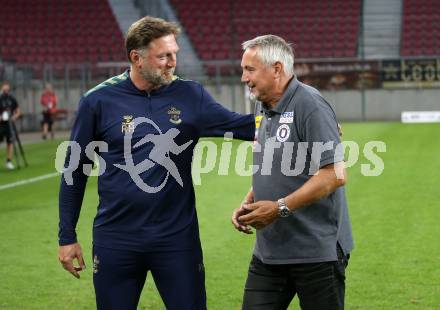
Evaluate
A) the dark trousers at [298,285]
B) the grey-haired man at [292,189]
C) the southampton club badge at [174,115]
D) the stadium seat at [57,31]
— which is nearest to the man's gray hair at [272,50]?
the grey-haired man at [292,189]

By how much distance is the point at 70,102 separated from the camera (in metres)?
38.1

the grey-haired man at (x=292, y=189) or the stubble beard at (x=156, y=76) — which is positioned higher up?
the stubble beard at (x=156, y=76)

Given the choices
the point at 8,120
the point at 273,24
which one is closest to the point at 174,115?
the point at 8,120

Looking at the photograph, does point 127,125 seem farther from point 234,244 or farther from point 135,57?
point 234,244

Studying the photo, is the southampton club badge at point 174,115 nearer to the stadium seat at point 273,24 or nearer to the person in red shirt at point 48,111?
the person in red shirt at point 48,111

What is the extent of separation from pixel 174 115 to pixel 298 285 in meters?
1.12

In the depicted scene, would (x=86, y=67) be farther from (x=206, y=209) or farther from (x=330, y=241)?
(x=330, y=241)

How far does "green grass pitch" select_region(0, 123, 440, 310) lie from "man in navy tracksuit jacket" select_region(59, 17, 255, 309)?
318cm

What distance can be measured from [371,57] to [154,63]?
3842cm

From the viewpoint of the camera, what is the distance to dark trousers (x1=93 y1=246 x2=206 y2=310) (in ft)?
16.0

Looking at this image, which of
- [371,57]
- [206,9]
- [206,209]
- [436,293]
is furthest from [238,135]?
[206,9]

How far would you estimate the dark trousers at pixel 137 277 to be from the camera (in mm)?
4871

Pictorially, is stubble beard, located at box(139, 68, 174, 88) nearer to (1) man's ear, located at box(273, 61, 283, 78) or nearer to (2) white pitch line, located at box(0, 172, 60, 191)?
Result: (1) man's ear, located at box(273, 61, 283, 78)

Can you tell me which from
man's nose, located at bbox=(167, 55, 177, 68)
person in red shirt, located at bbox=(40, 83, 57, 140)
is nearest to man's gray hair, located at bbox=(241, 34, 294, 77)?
man's nose, located at bbox=(167, 55, 177, 68)
